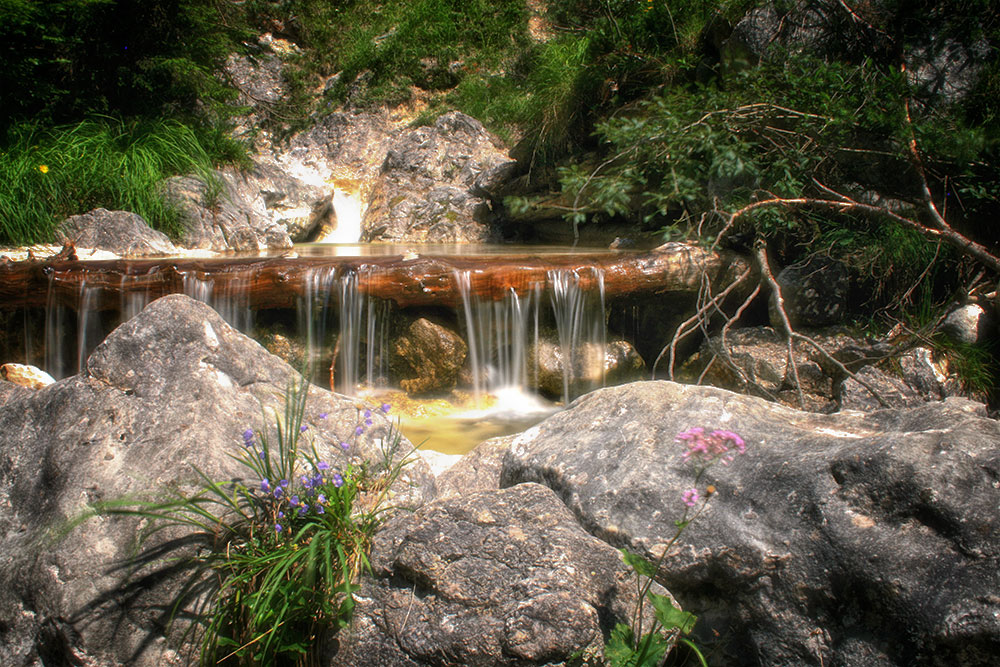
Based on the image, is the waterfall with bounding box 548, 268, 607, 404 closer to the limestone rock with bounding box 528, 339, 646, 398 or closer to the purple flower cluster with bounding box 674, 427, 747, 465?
the limestone rock with bounding box 528, 339, 646, 398

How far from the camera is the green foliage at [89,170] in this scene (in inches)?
243

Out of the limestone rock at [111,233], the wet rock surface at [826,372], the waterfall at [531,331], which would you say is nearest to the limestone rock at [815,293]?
the wet rock surface at [826,372]

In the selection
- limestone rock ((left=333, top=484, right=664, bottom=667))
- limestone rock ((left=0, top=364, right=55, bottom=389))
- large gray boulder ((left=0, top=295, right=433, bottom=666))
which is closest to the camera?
limestone rock ((left=333, top=484, right=664, bottom=667))

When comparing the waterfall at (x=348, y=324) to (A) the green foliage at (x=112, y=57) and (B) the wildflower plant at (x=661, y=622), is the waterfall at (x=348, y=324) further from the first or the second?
(A) the green foliage at (x=112, y=57)

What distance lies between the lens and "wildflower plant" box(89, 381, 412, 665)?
72.0 inches

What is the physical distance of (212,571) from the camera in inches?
78.7

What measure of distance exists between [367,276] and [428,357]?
85cm

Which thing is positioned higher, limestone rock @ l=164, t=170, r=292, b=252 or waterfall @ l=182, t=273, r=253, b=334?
limestone rock @ l=164, t=170, r=292, b=252

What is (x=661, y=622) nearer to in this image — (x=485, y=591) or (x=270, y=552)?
(x=485, y=591)

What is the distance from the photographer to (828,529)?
6.10ft

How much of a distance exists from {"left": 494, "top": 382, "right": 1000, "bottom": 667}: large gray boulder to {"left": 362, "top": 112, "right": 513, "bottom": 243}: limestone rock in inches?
301

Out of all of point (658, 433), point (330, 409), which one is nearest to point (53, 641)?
point (330, 409)

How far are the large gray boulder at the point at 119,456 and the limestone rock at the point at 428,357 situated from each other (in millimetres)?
2597

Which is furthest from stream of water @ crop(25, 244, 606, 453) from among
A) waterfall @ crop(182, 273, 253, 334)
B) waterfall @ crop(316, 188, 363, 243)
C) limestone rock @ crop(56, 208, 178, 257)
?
waterfall @ crop(316, 188, 363, 243)
